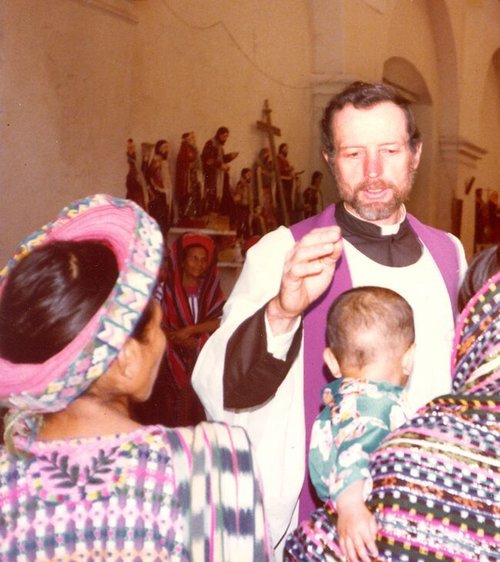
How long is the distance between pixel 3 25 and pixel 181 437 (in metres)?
4.52

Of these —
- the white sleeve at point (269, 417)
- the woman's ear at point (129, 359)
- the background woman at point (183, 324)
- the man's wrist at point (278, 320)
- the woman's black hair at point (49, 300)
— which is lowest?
the background woman at point (183, 324)

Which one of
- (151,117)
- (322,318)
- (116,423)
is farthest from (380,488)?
(151,117)

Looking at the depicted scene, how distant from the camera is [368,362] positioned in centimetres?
238

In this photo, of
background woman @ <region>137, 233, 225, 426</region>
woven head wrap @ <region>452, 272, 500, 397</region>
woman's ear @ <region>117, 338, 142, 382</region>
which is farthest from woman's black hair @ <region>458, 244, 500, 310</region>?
background woman @ <region>137, 233, 225, 426</region>

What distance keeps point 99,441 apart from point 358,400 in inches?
24.6

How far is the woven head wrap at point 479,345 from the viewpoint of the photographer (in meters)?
2.08

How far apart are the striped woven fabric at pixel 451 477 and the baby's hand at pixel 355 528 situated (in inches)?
0.8

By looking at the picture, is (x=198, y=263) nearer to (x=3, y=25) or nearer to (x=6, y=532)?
(x=3, y=25)

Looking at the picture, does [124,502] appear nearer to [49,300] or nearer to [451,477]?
[49,300]

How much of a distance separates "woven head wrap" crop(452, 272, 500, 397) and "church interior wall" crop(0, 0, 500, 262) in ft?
14.0

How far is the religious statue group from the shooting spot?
8.06 meters

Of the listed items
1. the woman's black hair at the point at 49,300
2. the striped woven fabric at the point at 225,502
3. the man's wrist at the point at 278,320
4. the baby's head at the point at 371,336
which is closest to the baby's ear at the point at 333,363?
the baby's head at the point at 371,336

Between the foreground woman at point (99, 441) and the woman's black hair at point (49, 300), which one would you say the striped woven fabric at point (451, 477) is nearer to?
the foreground woman at point (99, 441)

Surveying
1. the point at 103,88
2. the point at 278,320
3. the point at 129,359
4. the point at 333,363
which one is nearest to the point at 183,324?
the point at 103,88
